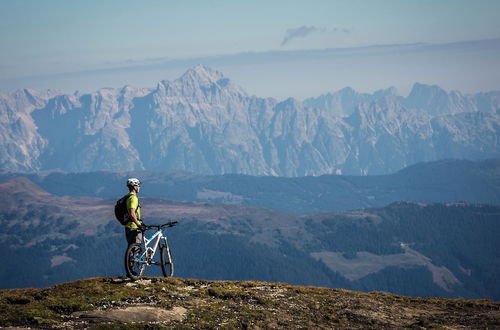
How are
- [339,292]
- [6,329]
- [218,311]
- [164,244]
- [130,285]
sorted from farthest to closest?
[339,292]
[164,244]
[130,285]
[218,311]
[6,329]

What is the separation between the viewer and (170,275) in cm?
4034

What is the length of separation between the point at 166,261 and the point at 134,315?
883cm

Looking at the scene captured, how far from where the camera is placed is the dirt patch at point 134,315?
30.3m

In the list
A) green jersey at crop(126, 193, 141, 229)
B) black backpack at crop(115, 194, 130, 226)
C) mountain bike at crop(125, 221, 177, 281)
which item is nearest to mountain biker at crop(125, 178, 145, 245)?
green jersey at crop(126, 193, 141, 229)

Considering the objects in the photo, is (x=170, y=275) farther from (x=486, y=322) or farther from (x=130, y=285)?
(x=486, y=322)

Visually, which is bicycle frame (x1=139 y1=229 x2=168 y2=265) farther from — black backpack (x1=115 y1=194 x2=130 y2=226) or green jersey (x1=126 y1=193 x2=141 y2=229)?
black backpack (x1=115 y1=194 x2=130 y2=226)

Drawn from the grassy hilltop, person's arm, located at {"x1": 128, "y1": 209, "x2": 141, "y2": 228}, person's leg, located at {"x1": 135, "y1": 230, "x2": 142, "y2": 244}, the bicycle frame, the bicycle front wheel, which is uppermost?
person's arm, located at {"x1": 128, "y1": 209, "x2": 141, "y2": 228}

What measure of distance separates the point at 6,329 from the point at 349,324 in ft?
57.1

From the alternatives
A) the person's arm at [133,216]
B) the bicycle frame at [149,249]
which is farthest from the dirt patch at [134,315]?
the person's arm at [133,216]

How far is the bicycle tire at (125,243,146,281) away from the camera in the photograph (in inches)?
1398

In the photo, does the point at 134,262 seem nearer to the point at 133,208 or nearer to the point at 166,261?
the point at 133,208

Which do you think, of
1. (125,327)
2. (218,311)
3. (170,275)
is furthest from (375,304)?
(125,327)

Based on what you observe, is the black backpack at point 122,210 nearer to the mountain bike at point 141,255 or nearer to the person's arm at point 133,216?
the person's arm at point 133,216

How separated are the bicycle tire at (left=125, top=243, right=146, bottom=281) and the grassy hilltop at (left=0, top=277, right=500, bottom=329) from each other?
2.18 ft
